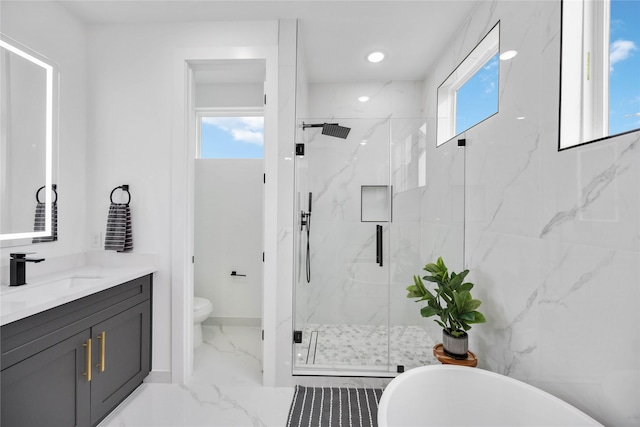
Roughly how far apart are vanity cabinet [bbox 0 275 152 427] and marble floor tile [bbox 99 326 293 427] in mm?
135

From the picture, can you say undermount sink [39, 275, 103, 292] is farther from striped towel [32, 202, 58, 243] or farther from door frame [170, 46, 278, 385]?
door frame [170, 46, 278, 385]

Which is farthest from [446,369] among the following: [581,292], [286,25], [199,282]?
[199,282]

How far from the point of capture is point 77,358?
58.7 inches

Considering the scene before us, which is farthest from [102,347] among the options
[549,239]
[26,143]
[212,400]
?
[549,239]

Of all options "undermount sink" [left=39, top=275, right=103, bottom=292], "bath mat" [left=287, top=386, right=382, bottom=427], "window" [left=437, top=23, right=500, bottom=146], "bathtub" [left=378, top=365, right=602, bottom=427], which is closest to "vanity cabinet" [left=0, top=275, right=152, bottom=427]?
"undermount sink" [left=39, top=275, right=103, bottom=292]

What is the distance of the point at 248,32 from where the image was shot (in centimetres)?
210

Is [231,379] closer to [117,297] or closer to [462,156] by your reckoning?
[117,297]

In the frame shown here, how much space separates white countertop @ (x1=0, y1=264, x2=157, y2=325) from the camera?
48.3 inches

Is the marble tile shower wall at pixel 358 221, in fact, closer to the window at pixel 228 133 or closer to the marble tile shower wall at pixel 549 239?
the marble tile shower wall at pixel 549 239

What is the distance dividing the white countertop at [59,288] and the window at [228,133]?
A: 5.38ft

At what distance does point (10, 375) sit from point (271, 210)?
1.44 meters

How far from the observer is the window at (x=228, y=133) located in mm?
3307

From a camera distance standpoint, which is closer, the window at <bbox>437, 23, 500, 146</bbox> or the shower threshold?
the window at <bbox>437, 23, 500, 146</bbox>

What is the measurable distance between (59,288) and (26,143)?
2.80 feet
